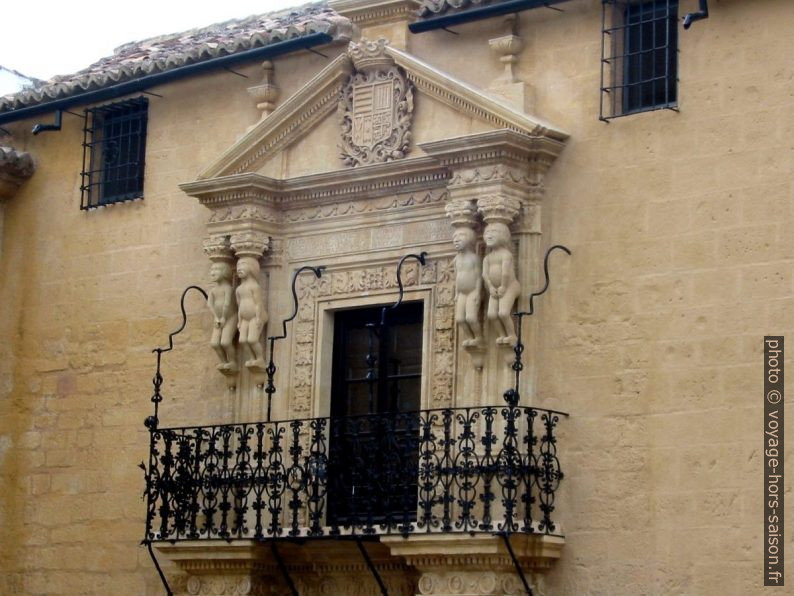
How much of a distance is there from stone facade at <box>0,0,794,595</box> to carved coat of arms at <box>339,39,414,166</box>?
23 millimetres

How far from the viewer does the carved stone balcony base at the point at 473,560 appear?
13102 millimetres

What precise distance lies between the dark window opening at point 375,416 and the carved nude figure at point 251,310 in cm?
56

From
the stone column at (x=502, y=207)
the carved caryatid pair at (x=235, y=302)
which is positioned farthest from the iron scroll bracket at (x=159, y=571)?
the stone column at (x=502, y=207)

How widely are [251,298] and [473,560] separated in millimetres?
2834

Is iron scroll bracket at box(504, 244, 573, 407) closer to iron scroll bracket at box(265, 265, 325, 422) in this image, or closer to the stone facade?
the stone facade

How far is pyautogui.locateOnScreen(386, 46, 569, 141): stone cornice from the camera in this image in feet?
44.9

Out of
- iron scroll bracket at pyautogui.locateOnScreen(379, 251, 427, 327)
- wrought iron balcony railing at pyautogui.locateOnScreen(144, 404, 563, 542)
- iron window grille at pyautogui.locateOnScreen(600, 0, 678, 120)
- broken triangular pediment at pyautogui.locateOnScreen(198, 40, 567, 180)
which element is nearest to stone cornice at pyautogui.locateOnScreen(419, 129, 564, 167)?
broken triangular pediment at pyautogui.locateOnScreen(198, 40, 567, 180)

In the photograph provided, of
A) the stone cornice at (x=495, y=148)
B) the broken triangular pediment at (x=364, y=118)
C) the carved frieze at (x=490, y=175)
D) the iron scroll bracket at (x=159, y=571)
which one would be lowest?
the iron scroll bracket at (x=159, y=571)

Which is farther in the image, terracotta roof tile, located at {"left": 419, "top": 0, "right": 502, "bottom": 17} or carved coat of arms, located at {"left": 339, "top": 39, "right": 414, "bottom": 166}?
carved coat of arms, located at {"left": 339, "top": 39, "right": 414, "bottom": 166}

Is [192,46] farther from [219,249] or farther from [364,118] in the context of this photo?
[364,118]

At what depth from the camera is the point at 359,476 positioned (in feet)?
46.4

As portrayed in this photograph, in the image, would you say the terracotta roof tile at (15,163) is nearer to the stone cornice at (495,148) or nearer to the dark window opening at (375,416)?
the dark window opening at (375,416)

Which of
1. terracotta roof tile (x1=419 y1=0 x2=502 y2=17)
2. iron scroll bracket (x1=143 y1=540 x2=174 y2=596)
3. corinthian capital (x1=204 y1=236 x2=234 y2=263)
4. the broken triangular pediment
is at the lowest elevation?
iron scroll bracket (x1=143 y1=540 x2=174 y2=596)

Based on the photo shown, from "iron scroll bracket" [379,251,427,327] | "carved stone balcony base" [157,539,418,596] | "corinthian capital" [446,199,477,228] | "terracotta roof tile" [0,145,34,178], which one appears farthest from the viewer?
"terracotta roof tile" [0,145,34,178]
